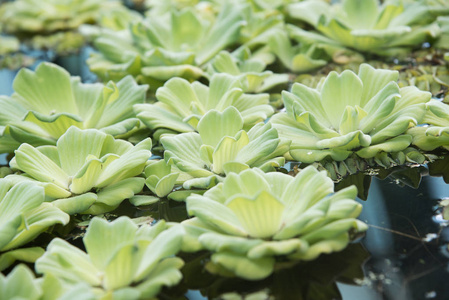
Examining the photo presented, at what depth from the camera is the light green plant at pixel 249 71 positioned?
101 inches

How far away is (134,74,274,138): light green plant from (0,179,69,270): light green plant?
2.08 feet

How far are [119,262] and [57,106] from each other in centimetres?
123

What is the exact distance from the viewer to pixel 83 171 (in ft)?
5.79

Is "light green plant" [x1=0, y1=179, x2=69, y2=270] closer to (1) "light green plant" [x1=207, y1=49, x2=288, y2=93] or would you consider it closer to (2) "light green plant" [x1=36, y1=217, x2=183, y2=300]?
(2) "light green plant" [x1=36, y1=217, x2=183, y2=300]

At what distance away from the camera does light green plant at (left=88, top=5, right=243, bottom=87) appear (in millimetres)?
2725

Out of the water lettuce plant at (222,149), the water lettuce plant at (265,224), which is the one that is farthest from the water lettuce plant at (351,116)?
the water lettuce plant at (265,224)

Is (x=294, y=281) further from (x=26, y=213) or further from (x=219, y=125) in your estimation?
(x=26, y=213)

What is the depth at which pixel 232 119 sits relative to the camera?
196 centimetres

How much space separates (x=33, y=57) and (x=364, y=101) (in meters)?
2.39

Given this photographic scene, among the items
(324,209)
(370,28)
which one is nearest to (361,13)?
(370,28)

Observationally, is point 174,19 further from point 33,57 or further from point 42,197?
point 42,197

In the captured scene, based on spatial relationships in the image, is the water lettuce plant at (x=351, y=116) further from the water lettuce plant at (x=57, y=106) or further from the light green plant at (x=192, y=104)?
the water lettuce plant at (x=57, y=106)

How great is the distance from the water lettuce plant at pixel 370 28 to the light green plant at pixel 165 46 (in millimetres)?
420

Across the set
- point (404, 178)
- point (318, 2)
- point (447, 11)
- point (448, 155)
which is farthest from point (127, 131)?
point (447, 11)
